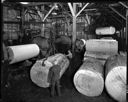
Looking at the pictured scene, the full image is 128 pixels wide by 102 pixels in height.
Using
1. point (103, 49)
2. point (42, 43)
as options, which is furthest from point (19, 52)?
point (103, 49)

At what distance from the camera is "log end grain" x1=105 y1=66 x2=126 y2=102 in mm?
3834

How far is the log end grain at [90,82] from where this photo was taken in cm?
421

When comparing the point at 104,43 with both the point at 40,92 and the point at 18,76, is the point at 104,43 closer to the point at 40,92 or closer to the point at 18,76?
the point at 40,92

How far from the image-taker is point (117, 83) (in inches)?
153

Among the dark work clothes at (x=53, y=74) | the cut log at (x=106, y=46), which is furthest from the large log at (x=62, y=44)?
the dark work clothes at (x=53, y=74)

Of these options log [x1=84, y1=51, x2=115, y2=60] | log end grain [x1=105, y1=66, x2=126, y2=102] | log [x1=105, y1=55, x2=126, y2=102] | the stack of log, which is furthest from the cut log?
log end grain [x1=105, y1=66, x2=126, y2=102]

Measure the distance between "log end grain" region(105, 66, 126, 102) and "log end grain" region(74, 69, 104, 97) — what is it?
28cm

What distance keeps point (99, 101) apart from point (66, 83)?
1.72m

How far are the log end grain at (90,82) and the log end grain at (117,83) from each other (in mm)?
283

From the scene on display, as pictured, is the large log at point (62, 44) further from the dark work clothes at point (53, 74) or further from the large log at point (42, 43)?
the dark work clothes at point (53, 74)

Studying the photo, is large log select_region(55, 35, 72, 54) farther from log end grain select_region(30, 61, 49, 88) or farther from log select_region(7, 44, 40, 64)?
log end grain select_region(30, 61, 49, 88)

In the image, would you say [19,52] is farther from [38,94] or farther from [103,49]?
[103,49]

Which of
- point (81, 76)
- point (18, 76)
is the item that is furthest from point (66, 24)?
point (81, 76)

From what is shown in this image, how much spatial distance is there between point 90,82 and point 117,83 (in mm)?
833
